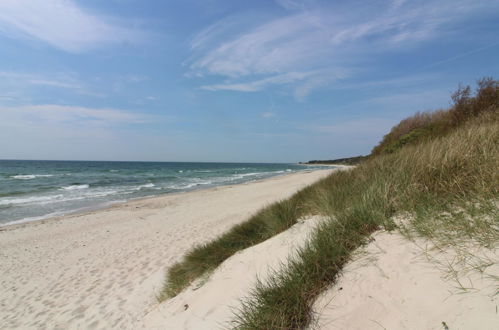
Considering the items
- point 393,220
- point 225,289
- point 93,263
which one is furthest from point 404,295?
point 93,263

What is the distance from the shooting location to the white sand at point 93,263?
15.7 feet

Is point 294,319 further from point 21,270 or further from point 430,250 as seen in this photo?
point 21,270

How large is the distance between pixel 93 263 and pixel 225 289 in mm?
5920

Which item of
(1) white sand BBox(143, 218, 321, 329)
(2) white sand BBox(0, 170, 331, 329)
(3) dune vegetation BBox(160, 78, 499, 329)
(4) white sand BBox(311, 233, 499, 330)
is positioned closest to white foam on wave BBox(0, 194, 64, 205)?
(2) white sand BBox(0, 170, 331, 329)

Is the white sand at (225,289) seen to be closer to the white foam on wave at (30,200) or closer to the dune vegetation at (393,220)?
the dune vegetation at (393,220)

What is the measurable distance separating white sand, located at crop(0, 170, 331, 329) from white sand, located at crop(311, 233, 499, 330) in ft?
8.37

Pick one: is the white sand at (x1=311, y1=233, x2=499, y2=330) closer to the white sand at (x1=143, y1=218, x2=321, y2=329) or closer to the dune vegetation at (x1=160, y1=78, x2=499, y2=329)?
the dune vegetation at (x1=160, y1=78, x2=499, y2=329)

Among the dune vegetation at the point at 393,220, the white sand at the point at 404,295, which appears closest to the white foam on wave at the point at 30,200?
the dune vegetation at the point at 393,220

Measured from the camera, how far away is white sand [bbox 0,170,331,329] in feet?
15.7

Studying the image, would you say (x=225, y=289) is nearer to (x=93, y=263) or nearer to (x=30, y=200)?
(x=93, y=263)

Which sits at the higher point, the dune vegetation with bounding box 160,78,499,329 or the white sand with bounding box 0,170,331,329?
the dune vegetation with bounding box 160,78,499,329

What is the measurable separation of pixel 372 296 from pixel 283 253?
5.32ft

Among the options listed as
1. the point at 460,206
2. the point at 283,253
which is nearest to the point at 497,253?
the point at 460,206

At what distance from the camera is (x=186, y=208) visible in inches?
586
